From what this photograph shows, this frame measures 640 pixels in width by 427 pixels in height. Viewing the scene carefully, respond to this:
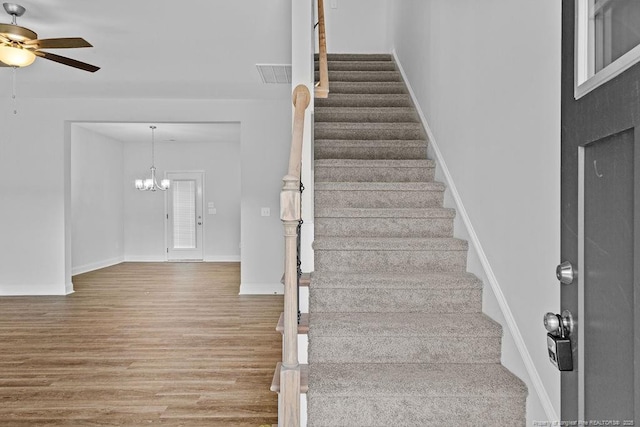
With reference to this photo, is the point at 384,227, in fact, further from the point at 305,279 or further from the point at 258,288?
the point at 258,288

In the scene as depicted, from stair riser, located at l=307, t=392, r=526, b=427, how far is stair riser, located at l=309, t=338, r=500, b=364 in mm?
333

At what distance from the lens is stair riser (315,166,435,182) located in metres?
3.69

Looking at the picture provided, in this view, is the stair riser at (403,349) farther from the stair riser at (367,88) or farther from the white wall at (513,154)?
the stair riser at (367,88)

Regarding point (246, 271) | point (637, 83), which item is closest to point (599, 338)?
point (637, 83)

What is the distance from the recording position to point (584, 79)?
3.90 ft

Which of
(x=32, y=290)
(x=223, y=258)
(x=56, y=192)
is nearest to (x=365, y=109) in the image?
(x=56, y=192)

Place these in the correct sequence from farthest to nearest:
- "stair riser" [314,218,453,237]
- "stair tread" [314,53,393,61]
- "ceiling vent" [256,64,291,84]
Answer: "stair tread" [314,53,393,61]
"ceiling vent" [256,64,291,84]
"stair riser" [314,218,453,237]

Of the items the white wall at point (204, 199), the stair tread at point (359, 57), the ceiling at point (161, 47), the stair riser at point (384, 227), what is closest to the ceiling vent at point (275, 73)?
the ceiling at point (161, 47)

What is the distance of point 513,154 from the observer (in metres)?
2.24

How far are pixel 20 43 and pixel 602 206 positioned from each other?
4.05 metres

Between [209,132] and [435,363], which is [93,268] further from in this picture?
[435,363]

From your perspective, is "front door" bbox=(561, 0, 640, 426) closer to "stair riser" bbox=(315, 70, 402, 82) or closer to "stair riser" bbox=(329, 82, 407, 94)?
"stair riser" bbox=(329, 82, 407, 94)

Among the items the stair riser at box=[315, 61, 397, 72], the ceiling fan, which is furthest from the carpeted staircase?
the ceiling fan

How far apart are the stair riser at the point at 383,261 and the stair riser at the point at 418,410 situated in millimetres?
1015
